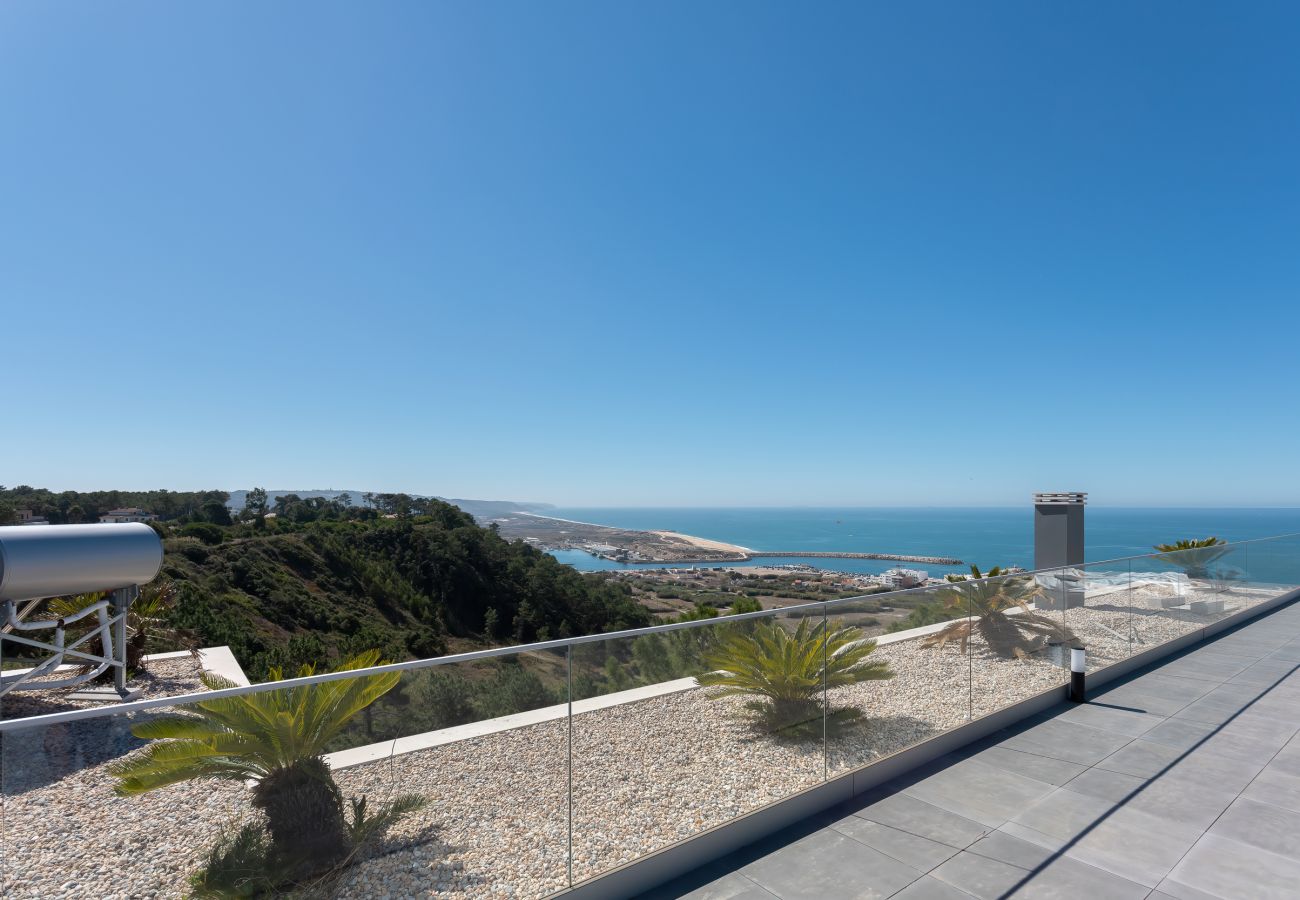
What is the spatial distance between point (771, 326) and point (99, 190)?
87.2ft

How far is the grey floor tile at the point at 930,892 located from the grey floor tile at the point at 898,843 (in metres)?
0.14

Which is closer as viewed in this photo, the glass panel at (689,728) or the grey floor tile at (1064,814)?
the glass panel at (689,728)

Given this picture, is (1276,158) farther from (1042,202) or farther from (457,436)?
(457,436)

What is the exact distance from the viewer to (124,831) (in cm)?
225

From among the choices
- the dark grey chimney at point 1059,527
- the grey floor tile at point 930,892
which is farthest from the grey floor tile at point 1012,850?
A: the dark grey chimney at point 1059,527

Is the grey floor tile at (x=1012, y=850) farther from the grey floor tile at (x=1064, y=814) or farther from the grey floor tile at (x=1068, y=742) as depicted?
the grey floor tile at (x=1068, y=742)

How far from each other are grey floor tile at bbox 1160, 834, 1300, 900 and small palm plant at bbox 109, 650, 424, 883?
3942 millimetres

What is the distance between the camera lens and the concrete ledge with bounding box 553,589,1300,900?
10.8 ft

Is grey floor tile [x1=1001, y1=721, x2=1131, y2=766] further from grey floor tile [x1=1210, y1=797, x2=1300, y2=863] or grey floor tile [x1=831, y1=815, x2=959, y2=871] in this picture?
grey floor tile [x1=831, y1=815, x2=959, y2=871]

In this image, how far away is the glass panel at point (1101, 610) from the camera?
23.1 feet

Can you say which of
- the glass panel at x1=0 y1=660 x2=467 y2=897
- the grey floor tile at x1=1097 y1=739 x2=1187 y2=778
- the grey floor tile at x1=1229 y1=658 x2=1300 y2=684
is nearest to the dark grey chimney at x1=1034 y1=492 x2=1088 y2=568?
the grey floor tile at x1=1229 y1=658 x2=1300 y2=684

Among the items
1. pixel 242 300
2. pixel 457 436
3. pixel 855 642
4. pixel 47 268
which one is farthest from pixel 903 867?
pixel 457 436

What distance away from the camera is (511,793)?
308 cm

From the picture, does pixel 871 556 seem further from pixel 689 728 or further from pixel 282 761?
pixel 282 761
